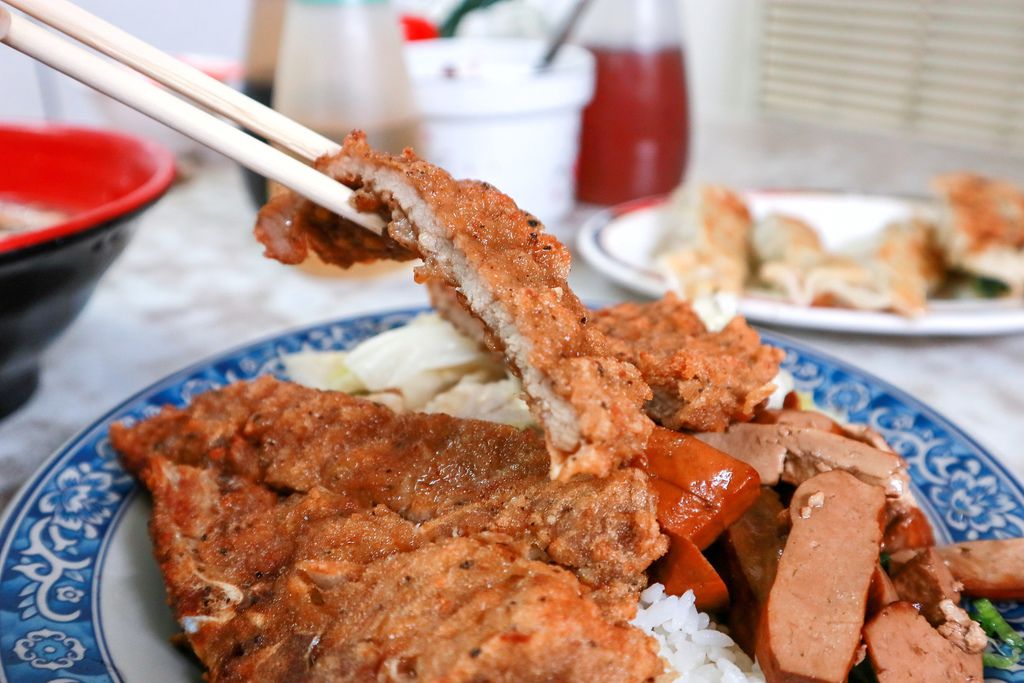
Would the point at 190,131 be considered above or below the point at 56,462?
above

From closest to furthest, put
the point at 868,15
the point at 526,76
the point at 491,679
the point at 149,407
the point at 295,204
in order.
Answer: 1. the point at 491,679
2. the point at 295,204
3. the point at 149,407
4. the point at 526,76
5. the point at 868,15

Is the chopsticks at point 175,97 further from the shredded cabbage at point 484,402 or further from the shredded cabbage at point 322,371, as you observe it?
the shredded cabbage at point 322,371

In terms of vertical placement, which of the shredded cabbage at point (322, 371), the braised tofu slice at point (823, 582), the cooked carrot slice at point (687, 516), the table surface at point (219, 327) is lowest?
the table surface at point (219, 327)

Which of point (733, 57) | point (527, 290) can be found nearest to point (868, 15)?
point (733, 57)

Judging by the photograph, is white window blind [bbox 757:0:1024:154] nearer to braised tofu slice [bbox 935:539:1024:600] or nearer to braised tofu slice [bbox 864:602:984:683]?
braised tofu slice [bbox 935:539:1024:600]

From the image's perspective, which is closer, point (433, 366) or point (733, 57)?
point (433, 366)

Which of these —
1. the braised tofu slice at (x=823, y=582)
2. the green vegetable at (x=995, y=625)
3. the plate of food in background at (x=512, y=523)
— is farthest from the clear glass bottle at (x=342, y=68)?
the green vegetable at (x=995, y=625)

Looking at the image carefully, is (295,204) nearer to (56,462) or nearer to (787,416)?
(56,462)
